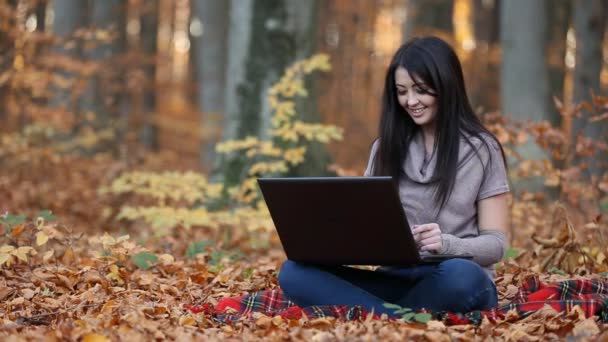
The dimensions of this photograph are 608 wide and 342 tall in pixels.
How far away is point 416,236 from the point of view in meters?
3.69

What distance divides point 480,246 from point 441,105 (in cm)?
68

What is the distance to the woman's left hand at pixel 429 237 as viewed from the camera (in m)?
3.65

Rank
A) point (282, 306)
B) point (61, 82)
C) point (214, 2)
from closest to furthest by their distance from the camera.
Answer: point (282, 306), point (61, 82), point (214, 2)

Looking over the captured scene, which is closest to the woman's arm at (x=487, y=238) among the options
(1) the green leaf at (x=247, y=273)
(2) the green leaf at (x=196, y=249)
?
(1) the green leaf at (x=247, y=273)

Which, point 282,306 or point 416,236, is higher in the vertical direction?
point 416,236

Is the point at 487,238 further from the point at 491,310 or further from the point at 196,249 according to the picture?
the point at 196,249

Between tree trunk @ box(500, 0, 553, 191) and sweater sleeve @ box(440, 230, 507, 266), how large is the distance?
20.7 feet

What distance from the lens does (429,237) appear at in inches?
144

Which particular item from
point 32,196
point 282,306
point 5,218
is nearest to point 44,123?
point 32,196

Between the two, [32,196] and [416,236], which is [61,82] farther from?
[416,236]

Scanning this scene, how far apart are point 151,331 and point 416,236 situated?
3.84ft

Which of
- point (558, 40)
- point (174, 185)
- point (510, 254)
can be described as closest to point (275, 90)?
point (174, 185)

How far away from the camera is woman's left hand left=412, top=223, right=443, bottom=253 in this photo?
3.65 metres

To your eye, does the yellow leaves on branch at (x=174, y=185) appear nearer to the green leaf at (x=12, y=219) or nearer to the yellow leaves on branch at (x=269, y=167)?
the yellow leaves on branch at (x=269, y=167)
